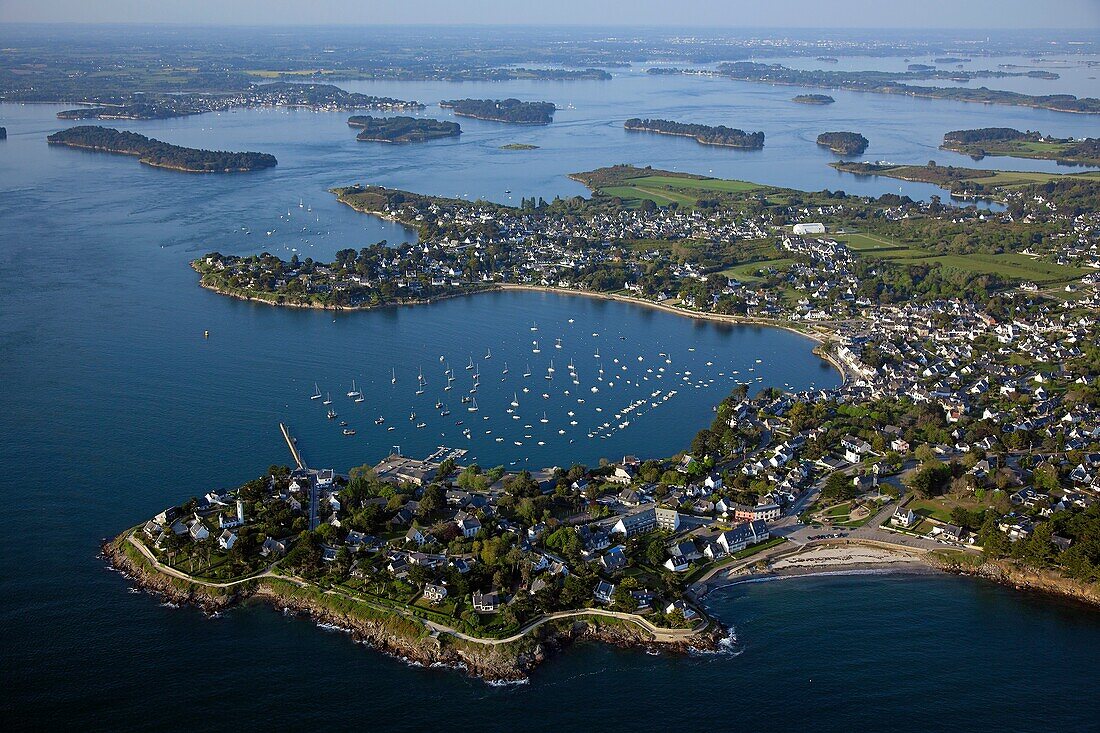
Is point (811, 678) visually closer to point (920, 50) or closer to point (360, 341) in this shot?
point (360, 341)

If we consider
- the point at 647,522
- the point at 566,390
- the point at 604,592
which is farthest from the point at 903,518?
the point at 566,390

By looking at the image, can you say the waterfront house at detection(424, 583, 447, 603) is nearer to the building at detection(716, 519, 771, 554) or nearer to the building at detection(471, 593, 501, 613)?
the building at detection(471, 593, 501, 613)

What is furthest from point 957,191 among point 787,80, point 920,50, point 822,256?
point 920,50

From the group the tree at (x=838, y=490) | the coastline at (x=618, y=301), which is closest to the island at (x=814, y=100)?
the coastline at (x=618, y=301)

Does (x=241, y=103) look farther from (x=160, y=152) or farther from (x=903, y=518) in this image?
(x=903, y=518)

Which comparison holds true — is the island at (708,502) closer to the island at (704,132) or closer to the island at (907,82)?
the island at (704,132)

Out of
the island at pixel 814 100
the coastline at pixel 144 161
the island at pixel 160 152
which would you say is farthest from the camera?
the island at pixel 814 100
